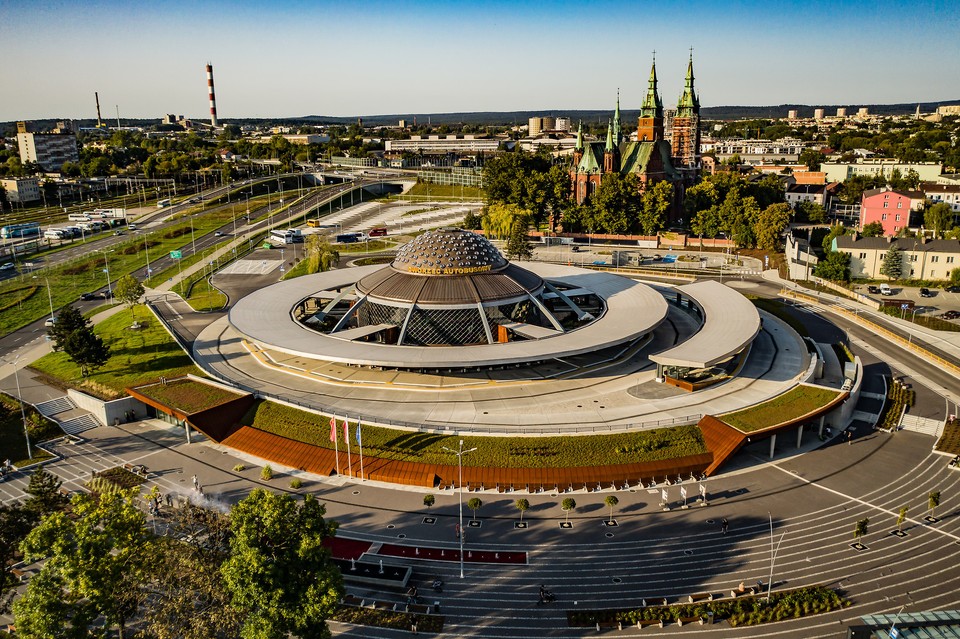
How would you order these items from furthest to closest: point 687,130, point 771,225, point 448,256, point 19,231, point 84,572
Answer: point 687,130, point 19,231, point 771,225, point 448,256, point 84,572

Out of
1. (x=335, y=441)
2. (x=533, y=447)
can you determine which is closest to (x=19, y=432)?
(x=335, y=441)

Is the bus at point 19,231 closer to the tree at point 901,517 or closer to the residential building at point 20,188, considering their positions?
the residential building at point 20,188

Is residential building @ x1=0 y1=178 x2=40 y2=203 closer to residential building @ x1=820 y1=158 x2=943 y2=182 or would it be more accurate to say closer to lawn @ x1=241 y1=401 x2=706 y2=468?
lawn @ x1=241 y1=401 x2=706 y2=468

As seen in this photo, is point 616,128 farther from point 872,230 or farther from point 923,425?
point 923,425

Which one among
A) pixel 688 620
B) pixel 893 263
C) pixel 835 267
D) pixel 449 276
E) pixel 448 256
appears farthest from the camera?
pixel 835 267

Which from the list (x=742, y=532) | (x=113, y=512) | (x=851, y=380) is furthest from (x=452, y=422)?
(x=851, y=380)

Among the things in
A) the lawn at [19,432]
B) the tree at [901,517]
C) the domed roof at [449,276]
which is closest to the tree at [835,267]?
the domed roof at [449,276]

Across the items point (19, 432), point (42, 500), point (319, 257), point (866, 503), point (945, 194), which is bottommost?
point (866, 503)

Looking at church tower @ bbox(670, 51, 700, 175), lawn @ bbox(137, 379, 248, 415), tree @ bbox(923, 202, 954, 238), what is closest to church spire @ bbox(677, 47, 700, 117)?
church tower @ bbox(670, 51, 700, 175)
